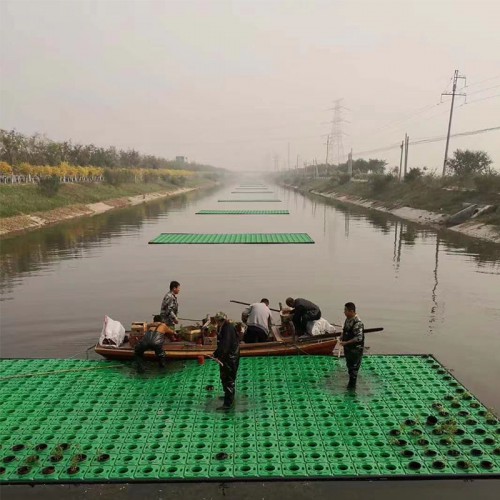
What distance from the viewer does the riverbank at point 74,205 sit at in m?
38.1

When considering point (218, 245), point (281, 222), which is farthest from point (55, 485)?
point (281, 222)

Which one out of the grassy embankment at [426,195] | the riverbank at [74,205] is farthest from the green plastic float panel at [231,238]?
the grassy embankment at [426,195]

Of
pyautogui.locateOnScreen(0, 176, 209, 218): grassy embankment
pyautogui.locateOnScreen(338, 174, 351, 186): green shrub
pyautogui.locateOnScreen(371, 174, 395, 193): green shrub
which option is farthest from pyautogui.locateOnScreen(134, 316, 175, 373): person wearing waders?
pyautogui.locateOnScreen(338, 174, 351, 186): green shrub

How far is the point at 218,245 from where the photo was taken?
31.6 m

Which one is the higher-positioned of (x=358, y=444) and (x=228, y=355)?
(x=228, y=355)

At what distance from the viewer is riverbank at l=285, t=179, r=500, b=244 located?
35.3m

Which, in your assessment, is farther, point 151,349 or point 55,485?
point 151,349

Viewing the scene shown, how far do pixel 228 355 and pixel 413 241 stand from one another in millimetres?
26752

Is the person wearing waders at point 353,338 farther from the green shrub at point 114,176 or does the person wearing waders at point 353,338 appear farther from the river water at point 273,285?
the green shrub at point 114,176

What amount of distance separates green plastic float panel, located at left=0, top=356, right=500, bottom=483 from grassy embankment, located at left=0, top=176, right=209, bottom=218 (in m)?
32.5

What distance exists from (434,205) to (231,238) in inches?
970

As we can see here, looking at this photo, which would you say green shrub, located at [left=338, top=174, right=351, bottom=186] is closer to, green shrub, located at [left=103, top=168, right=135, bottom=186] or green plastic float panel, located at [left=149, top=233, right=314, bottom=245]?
green shrub, located at [left=103, top=168, right=135, bottom=186]

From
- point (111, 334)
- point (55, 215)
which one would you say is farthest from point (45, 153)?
point (111, 334)

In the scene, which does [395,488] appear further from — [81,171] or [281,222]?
[81,171]
